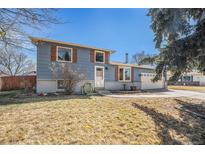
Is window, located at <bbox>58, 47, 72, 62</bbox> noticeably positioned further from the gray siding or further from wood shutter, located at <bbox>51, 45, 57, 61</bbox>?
the gray siding

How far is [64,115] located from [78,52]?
26.1ft

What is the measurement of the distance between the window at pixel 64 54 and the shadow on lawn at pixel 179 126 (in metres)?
7.21

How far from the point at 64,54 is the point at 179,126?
9020 millimetres

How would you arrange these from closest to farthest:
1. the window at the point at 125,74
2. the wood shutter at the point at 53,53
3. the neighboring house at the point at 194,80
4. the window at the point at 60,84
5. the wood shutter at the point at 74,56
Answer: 1. the wood shutter at the point at 53,53
2. the window at the point at 60,84
3. the wood shutter at the point at 74,56
4. the window at the point at 125,74
5. the neighboring house at the point at 194,80

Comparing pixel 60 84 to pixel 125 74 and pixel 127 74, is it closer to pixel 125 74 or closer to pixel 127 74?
pixel 125 74

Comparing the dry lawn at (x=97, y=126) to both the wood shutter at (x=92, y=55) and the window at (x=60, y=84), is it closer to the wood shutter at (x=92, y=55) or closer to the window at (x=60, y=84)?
the window at (x=60, y=84)

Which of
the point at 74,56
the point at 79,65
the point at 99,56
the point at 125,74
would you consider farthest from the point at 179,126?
the point at 125,74

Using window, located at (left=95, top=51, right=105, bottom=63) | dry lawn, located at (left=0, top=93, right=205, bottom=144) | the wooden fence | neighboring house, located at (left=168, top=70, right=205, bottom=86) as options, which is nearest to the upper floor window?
window, located at (left=95, top=51, right=105, bottom=63)

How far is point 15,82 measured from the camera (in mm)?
14727

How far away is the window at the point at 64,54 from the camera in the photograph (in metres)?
12.1

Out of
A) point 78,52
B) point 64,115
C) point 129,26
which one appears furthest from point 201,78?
point 64,115

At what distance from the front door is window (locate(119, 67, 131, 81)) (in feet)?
7.48

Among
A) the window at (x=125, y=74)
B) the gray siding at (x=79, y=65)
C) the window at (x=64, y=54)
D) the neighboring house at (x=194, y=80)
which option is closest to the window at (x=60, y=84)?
the gray siding at (x=79, y=65)
